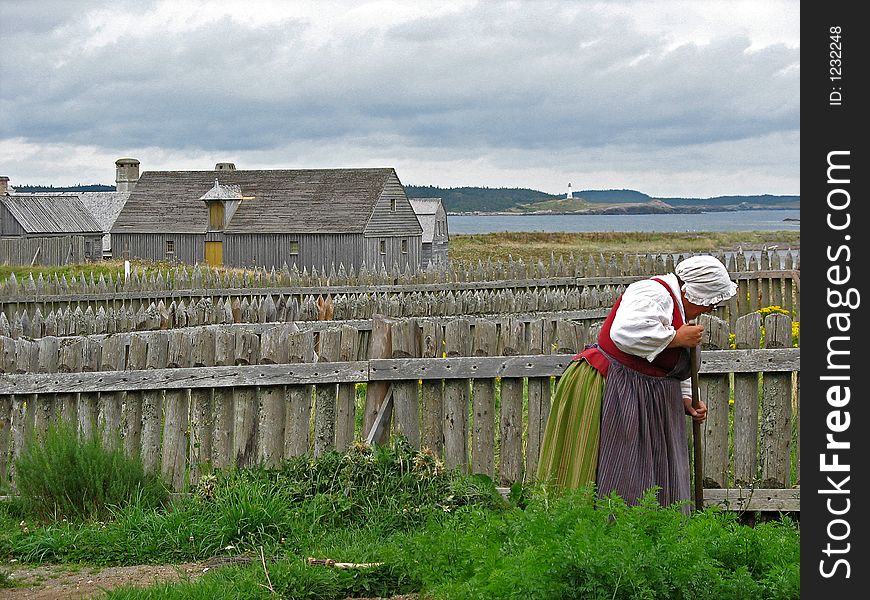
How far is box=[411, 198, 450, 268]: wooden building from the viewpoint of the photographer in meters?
54.8

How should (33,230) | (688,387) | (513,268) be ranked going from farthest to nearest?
(33,230), (513,268), (688,387)

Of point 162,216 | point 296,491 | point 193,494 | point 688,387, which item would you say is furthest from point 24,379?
point 162,216

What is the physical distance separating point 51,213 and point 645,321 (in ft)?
154

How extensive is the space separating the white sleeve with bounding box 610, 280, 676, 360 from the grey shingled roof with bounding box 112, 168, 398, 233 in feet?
126

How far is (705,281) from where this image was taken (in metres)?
5.29

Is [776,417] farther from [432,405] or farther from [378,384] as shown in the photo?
[378,384]

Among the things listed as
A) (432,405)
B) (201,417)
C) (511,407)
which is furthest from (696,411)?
(201,417)

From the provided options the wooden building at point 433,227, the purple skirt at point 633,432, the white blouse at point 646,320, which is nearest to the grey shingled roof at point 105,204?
the wooden building at point 433,227

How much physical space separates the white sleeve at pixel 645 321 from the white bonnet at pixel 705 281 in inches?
4.8

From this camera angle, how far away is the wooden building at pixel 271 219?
43844 mm

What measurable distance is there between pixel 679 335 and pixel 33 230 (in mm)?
44985

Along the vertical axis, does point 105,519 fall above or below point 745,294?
below
